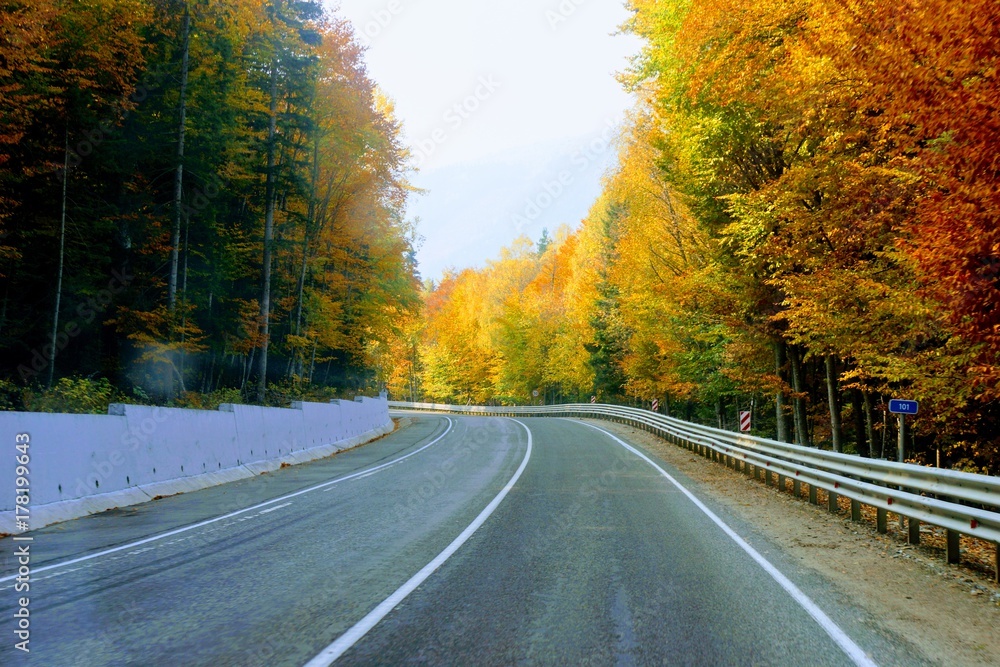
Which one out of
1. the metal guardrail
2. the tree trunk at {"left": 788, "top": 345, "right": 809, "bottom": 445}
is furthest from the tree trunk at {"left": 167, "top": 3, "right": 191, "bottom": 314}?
the tree trunk at {"left": 788, "top": 345, "right": 809, "bottom": 445}

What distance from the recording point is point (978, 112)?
25.3 ft

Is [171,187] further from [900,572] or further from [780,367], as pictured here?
[900,572]

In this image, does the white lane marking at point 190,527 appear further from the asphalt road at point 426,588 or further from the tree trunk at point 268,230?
the tree trunk at point 268,230

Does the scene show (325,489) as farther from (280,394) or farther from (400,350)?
(400,350)

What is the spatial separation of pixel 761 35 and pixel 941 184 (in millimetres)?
6582

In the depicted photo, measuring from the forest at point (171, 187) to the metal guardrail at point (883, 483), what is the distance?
1363 cm

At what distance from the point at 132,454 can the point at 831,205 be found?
1268 centimetres

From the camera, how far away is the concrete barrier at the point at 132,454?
31.3 ft

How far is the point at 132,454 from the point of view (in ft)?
39.2

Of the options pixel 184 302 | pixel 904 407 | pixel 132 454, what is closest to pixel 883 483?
pixel 904 407

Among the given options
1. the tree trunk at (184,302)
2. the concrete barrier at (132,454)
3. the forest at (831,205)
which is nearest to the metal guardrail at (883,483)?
the forest at (831,205)

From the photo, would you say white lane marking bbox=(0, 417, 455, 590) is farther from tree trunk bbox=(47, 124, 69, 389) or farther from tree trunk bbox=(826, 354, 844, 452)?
tree trunk bbox=(826, 354, 844, 452)

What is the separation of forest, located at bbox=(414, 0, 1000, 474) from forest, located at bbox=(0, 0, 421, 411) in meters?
11.4

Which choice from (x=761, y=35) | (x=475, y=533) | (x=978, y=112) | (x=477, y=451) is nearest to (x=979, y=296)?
(x=978, y=112)
